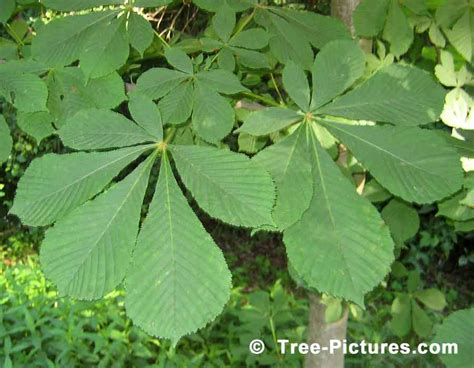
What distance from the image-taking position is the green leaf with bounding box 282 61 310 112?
710 mm

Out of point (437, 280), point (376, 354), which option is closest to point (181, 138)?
point (376, 354)

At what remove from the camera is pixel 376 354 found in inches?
101

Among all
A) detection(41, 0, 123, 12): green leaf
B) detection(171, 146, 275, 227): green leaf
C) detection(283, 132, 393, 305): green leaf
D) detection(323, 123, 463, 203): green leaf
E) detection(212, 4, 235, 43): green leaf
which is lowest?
detection(283, 132, 393, 305): green leaf

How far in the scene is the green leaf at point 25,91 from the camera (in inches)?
32.2

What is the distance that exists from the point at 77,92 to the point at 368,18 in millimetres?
588

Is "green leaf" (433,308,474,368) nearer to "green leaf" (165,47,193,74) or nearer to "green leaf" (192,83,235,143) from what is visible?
"green leaf" (192,83,235,143)

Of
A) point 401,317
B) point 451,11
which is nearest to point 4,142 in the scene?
point 451,11

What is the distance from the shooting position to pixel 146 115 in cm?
71

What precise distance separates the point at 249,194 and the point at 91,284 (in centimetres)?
20

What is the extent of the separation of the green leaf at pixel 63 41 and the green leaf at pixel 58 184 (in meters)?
0.26

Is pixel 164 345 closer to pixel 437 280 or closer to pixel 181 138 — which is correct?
pixel 181 138

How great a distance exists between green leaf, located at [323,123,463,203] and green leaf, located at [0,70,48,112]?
0.49 metres

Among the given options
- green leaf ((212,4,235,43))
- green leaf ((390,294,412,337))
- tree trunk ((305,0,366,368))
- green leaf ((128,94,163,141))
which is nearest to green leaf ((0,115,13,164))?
green leaf ((128,94,163,141))

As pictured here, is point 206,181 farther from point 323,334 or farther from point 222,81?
point 323,334
